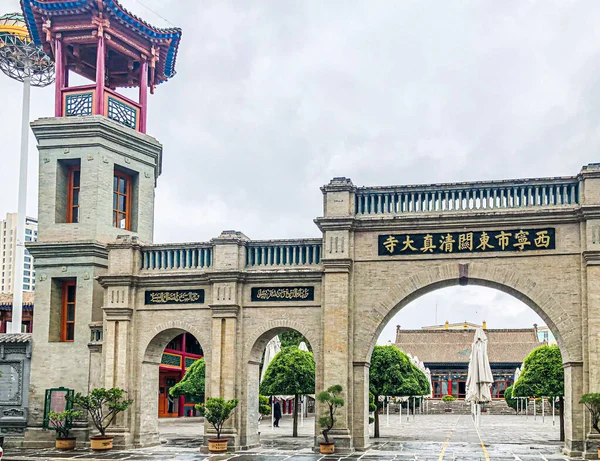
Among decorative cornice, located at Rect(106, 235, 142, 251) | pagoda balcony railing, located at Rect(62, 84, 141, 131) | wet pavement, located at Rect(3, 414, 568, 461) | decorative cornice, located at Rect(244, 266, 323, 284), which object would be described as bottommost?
wet pavement, located at Rect(3, 414, 568, 461)

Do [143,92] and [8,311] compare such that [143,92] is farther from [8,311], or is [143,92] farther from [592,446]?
[8,311]

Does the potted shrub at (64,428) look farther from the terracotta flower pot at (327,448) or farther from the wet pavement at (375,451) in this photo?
the terracotta flower pot at (327,448)

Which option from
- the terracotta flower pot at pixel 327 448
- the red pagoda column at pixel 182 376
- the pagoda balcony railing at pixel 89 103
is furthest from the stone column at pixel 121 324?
the red pagoda column at pixel 182 376

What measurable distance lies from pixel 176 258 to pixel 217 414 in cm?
481

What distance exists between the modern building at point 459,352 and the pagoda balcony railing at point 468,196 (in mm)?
41695

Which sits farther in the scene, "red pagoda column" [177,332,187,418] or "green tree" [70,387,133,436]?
"red pagoda column" [177,332,187,418]

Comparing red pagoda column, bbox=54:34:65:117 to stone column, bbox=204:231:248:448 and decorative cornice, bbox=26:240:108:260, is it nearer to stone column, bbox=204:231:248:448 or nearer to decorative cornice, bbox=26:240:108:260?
decorative cornice, bbox=26:240:108:260

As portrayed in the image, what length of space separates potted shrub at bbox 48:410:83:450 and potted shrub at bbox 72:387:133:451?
332 mm

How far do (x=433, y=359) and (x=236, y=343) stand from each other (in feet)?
142

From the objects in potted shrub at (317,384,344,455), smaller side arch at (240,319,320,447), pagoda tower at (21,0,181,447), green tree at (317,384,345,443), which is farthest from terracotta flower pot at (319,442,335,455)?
pagoda tower at (21,0,181,447)

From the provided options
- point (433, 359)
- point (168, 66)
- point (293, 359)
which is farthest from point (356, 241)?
point (433, 359)

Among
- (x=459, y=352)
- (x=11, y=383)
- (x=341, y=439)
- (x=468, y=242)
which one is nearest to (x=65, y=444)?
(x=11, y=383)

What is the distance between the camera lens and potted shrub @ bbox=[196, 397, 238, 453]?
19.1 metres

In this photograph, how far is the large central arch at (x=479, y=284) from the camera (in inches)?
714
